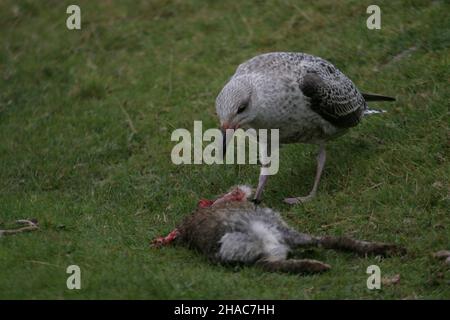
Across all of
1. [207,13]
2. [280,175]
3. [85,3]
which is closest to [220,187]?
[280,175]

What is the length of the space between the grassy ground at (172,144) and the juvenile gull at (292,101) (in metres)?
0.42

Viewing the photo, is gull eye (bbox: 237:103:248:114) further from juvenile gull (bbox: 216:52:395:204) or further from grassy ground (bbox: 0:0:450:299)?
grassy ground (bbox: 0:0:450:299)

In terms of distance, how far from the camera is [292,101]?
7477 millimetres

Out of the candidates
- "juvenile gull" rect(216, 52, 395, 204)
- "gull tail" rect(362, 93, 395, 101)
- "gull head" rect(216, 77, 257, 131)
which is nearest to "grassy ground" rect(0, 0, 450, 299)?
"gull tail" rect(362, 93, 395, 101)

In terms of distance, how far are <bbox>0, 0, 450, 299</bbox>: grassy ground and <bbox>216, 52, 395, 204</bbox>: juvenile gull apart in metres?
0.42

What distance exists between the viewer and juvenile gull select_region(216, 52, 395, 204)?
7258mm

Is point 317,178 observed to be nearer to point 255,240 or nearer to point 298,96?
point 298,96

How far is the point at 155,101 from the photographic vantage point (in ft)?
33.3

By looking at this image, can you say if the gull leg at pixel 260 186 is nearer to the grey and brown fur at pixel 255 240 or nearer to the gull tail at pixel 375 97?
the grey and brown fur at pixel 255 240

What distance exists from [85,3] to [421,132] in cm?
658

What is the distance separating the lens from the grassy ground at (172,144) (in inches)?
237

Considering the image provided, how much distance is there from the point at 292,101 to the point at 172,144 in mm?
2106

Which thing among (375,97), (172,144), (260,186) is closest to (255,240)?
(260,186)

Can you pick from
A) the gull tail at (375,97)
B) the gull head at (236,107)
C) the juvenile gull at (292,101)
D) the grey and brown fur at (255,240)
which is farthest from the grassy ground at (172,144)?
the gull head at (236,107)
